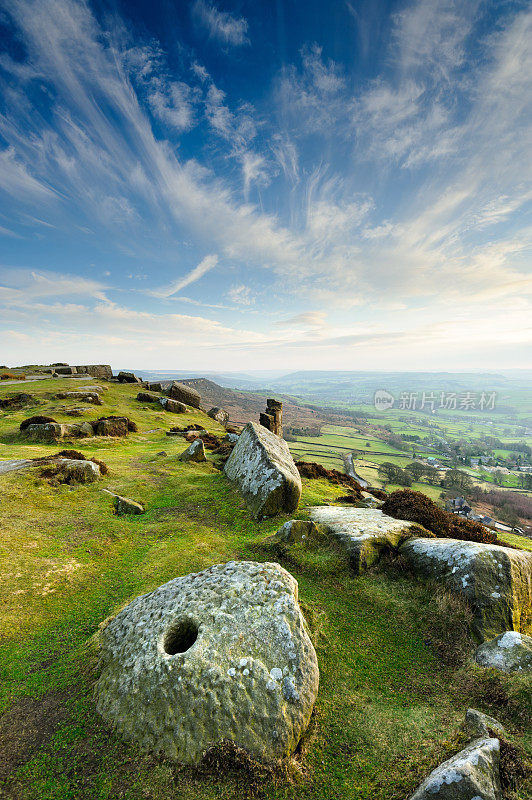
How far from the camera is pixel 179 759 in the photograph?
4098 mm

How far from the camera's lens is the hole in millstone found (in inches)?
209

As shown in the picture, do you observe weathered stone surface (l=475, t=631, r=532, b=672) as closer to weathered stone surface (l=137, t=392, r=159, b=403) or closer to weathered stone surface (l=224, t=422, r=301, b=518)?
weathered stone surface (l=224, t=422, r=301, b=518)

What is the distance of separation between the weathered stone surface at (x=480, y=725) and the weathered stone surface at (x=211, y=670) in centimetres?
221

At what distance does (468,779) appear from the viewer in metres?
3.25

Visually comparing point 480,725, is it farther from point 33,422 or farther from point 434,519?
point 33,422

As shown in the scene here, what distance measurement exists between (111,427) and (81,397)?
36.2 ft

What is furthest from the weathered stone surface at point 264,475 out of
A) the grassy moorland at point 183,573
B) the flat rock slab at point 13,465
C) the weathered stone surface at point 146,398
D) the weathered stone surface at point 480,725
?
the weathered stone surface at point 146,398

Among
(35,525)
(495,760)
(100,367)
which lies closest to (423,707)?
(495,760)

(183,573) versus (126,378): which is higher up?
(126,378)

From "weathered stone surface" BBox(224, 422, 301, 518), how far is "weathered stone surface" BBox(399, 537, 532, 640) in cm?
523

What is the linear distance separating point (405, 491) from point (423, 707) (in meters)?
8.22

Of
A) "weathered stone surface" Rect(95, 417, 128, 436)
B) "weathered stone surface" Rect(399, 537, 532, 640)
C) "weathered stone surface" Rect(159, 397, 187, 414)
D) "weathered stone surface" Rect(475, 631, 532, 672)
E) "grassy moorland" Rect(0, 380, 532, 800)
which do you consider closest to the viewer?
"grassy moorland" Rect(0, 380, 532, 800)

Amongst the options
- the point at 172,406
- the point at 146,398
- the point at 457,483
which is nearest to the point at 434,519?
the point at 172,406

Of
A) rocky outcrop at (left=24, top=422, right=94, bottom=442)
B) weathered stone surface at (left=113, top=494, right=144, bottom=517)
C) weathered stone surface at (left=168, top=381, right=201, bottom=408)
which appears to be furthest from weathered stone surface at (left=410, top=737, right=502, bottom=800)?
weathered stone surface at (left=168, top=381, right=201, bottom=408)
